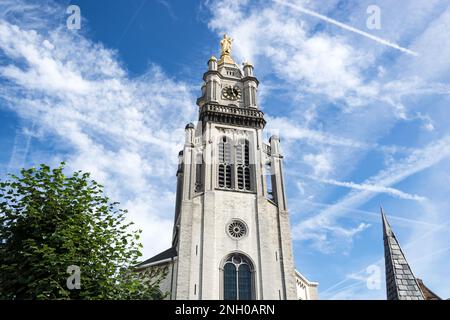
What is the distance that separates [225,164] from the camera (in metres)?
36.9

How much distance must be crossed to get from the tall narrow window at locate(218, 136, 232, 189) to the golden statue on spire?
41.7ft

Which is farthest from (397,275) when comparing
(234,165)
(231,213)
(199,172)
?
(199,172)

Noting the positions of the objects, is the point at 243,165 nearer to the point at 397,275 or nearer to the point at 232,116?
the point at 232,116

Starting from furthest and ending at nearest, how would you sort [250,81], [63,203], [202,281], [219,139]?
[250,81] → [219,139] → [202,281] → [63,203]

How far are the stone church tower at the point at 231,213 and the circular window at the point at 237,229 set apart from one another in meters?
0.08

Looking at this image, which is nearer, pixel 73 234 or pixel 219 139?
pixel 73 234

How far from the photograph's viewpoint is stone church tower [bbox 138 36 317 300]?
30250 mm

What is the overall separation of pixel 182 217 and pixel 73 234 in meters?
17.6

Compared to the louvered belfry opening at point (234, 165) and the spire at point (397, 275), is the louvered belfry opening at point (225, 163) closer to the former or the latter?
the louvered belfry opening at point (234, 165)

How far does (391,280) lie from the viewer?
14.1m

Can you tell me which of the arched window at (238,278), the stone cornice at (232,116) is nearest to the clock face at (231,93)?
the stone cornice at (232,116)

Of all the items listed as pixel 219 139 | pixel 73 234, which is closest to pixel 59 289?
pixel 73 234
